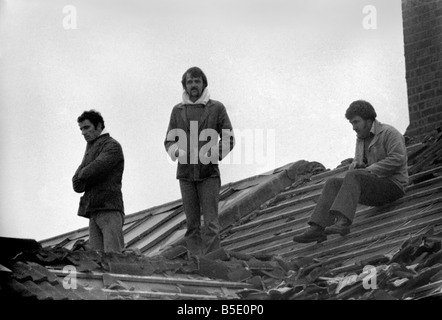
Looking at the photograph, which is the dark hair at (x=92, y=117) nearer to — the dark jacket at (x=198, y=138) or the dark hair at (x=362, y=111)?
the dark jacket at (x=198, y=138)

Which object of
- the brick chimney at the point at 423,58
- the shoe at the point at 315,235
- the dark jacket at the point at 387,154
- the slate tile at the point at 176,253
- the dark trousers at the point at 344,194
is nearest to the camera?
the slate tile at the point at 176,253

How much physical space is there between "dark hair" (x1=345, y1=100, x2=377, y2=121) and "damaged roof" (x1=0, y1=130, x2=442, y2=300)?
93 cm

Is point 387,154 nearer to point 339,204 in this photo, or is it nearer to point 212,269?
point 339,204

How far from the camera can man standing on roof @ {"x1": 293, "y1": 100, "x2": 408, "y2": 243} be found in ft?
59.9

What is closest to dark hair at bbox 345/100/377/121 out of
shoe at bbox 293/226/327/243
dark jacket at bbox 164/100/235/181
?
shoe at bbox 293/226/327/243

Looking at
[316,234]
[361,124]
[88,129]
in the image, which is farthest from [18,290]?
[361,124]

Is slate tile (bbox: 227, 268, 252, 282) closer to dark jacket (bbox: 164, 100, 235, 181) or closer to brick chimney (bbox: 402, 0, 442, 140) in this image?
dark jacket (bbox: 164, 100, 235, 181)

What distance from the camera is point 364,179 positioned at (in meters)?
18.4

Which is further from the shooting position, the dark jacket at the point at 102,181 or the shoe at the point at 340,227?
the shoe at the point at 340,227

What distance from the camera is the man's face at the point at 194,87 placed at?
1791 cm

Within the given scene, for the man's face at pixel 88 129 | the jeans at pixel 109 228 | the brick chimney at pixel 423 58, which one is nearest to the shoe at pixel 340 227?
the jeans at pixel 109 228

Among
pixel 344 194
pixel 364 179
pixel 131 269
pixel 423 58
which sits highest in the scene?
pixel 423 58

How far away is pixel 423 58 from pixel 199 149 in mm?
6670

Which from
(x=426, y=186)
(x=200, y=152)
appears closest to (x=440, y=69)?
(x=426, y=186)
